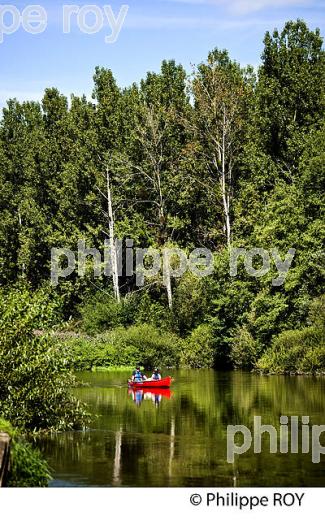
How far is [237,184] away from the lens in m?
59.1

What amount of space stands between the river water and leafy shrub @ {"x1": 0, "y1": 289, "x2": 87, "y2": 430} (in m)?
0.59

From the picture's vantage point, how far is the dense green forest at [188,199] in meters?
50.5

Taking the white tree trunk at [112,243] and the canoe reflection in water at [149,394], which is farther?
the white tree trunk at [112,243]

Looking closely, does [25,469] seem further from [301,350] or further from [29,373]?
[301,350]

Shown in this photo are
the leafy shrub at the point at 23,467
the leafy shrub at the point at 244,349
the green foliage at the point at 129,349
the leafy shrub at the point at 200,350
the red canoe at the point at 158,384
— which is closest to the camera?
the leafy shrub at the point at 23,467

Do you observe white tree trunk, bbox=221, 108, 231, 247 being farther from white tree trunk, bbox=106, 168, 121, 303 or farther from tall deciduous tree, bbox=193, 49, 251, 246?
white tree trunk, bbox=106, 168, 121, 303

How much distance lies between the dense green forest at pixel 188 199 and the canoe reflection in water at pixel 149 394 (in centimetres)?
719

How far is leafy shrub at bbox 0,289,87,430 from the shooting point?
23359 mm

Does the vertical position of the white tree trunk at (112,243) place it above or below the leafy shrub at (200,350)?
above

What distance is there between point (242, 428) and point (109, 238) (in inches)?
1467

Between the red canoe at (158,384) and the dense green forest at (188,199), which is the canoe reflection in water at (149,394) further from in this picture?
the dense green forest at (188,199)

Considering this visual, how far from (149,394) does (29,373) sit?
1407cm

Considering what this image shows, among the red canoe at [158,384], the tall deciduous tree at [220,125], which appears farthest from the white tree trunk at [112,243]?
the red canoe at [158,384]
